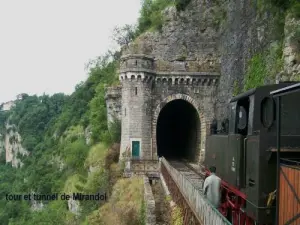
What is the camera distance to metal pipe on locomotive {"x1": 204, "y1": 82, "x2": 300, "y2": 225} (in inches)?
279

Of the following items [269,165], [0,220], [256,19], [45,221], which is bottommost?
[0,220]

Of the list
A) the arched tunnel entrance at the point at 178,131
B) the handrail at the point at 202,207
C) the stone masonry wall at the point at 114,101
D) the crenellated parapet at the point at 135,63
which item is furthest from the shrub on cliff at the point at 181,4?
the handrail at the point at 202,207

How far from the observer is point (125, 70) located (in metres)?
29.1

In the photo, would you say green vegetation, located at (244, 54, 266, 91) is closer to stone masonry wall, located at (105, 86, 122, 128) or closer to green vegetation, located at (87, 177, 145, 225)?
green vegetation, located at (87, 177, 145, 225)

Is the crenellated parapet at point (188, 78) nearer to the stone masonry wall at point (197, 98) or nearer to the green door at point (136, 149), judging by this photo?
the stone masonry wall at point (197, 98)

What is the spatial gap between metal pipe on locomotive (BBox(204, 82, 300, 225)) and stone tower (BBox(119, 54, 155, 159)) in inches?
760

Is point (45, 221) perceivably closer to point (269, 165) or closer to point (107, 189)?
point (107, 189)

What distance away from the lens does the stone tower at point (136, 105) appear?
95.6ft

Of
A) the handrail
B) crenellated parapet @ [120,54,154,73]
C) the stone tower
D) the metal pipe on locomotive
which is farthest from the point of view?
the stone tower

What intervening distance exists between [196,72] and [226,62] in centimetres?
249

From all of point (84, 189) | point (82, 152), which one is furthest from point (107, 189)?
point (82, 152)

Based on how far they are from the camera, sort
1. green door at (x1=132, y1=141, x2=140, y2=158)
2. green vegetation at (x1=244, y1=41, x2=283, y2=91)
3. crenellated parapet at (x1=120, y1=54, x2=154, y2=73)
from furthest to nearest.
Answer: green door at (x1=132, y1=141, x2=140, y2=158) → crenellated parapet at (x1=120, y1=54, x2=154, y2=73) → green vegetation at (x1=244, y1=41, x2=283, y2=91)

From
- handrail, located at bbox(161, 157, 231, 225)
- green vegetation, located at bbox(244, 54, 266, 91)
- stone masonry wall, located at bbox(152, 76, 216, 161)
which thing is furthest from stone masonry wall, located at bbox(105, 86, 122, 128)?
handrail, located at bbox(161, 157, 231, 225)

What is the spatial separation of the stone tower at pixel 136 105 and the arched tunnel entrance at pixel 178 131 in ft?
15.2
